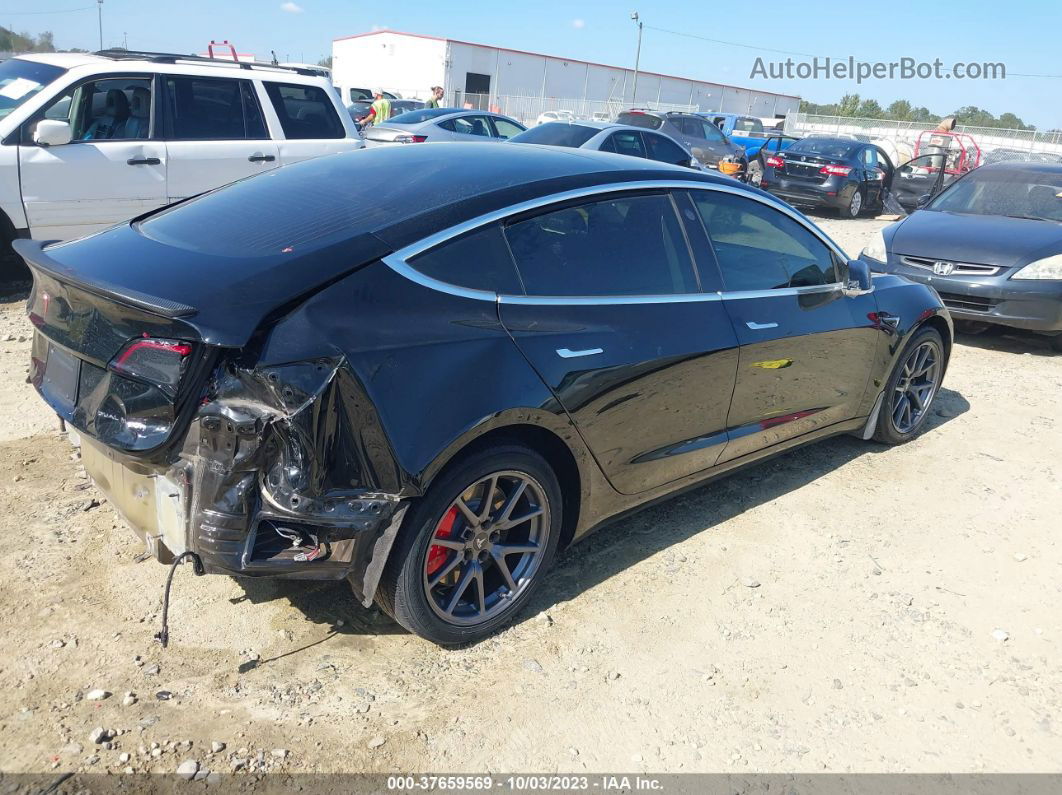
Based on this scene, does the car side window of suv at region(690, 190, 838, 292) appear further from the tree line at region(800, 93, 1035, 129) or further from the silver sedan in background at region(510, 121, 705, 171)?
the tree line at region(800, 93, 1035, 129)

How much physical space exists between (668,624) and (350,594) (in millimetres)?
1276

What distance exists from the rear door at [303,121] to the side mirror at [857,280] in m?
5.12

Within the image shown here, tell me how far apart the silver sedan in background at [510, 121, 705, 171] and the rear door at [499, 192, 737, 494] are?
835cm

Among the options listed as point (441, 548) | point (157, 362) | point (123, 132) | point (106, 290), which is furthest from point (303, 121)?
point (441, 548)

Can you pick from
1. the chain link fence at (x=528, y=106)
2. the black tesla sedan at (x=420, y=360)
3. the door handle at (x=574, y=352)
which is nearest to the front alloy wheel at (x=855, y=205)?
the black tesla sedan at (x=420, y=360)

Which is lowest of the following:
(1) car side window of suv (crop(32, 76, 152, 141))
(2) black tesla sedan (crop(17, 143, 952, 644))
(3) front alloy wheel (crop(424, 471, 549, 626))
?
(3) front alloy wheel (crop(424, 471, 549, 626))

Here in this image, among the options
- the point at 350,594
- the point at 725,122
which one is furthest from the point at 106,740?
the point at 725,122

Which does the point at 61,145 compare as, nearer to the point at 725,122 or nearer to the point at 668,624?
the point at 668,624

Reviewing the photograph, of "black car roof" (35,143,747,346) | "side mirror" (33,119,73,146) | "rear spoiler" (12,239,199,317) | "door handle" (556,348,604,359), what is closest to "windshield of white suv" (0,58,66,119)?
"side mirror" (33,119,73,146)

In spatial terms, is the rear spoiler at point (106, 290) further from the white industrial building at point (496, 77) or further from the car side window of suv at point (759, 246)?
the white industrial building at point (496, 77)

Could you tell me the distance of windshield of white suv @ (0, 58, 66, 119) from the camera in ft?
22.4

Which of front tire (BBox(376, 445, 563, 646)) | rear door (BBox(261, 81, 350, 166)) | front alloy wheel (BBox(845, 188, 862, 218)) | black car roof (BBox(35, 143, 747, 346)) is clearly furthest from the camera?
front alloy wheel (BBox(845, 188, 862, 218))

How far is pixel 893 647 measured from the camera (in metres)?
3.38

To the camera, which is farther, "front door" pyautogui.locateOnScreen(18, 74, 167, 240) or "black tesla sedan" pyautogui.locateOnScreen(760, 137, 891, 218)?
"black tesla sedan" pyautogui.locateOnScreen(760, 137, 891, 218)
